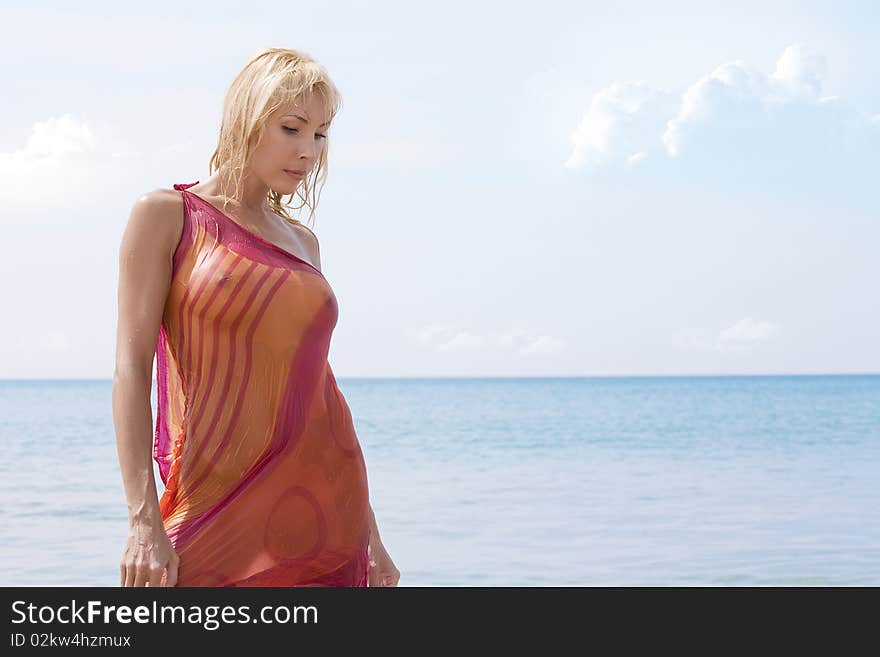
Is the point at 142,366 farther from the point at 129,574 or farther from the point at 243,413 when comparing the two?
the point at 129,574

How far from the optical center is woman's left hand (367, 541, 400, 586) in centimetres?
236

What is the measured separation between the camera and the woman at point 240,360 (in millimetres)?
2031

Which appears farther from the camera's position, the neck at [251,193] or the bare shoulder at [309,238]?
the bare shoulder at [309,238]

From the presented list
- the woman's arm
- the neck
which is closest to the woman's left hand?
the woman's arm

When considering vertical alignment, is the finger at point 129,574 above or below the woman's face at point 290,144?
below

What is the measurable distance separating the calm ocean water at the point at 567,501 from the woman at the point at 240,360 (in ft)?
20.2

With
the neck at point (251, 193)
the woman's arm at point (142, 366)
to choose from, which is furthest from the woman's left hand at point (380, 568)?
the neck at point (251, 193)

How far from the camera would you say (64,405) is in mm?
36688

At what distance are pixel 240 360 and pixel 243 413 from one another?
0.10m

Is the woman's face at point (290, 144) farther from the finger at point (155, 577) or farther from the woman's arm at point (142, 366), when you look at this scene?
the finger at point (155, 577)

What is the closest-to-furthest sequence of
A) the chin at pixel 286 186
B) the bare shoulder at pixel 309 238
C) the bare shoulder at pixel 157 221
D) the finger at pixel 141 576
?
the finger at pixel 141 576, the bare shoulder at pixel 157 221, the chin at pixel 286 186, the bare shoulder at pixel 309 238

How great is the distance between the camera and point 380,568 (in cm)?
238
